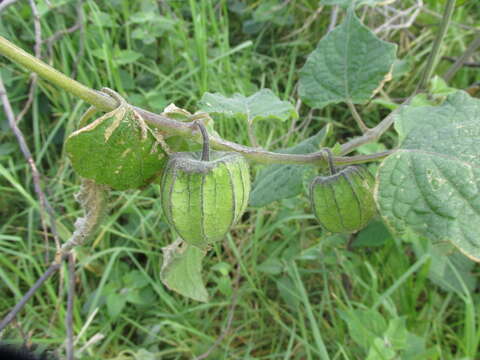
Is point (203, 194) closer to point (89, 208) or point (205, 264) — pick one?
point (89, 208)

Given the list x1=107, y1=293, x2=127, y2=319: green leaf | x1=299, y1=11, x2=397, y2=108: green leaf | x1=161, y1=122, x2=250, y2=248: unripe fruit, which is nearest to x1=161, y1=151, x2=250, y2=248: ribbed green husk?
x1=161, y1=122, x2=250, y2=248: unripe fruit

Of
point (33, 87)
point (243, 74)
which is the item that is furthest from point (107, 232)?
point (243, 74)

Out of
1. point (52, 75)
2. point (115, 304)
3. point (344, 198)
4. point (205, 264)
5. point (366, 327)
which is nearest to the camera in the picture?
point (52, 75)

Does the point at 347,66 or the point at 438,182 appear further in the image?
the point at 347,66

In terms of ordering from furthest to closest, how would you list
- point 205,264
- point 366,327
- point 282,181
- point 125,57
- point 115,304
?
point 125,57 < point 205,264 < point 115,304 < point 366,327 < point 282,181

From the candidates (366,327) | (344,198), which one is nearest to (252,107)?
(344,198)

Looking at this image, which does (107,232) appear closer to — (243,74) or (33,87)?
(33,87)

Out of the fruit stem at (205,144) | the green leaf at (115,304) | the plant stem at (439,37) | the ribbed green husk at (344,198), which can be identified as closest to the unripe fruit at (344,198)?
the ribbed green husk at (344,198)

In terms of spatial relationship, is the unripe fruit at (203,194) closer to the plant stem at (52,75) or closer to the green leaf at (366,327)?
the plant stem at (52,75)
